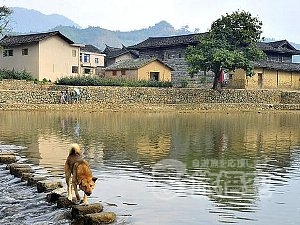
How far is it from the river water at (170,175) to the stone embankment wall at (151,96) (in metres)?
17.3

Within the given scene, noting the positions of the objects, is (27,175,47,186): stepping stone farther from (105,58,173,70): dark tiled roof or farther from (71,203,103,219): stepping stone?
(105,58,173,70): dark tiled roof

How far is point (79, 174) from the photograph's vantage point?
9.45 metres

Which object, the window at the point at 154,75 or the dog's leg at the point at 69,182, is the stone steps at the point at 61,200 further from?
the window at the point at 154,75

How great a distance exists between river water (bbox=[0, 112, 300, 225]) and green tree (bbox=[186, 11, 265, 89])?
997 inches

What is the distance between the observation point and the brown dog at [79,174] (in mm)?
9289

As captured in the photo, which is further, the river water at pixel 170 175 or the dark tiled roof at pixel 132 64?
Answer: the dark tiled roof at pixel 132 64

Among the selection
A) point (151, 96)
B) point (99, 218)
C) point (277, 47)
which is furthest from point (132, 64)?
point (99, 218)

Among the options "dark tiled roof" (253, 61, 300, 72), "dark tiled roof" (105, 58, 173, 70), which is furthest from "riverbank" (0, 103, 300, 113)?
"dark tiled roof" (105, 58, 173, 70)

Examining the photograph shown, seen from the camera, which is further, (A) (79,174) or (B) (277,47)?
(B) (277,47)

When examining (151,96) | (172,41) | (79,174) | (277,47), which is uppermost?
(172,41)

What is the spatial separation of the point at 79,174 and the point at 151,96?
136ft

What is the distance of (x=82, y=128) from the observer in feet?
91.6

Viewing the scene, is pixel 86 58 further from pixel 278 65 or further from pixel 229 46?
pixel 229 46

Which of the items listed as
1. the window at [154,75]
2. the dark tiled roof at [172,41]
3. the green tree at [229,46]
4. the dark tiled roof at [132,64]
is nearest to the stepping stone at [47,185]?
the green tree at [229,46]
